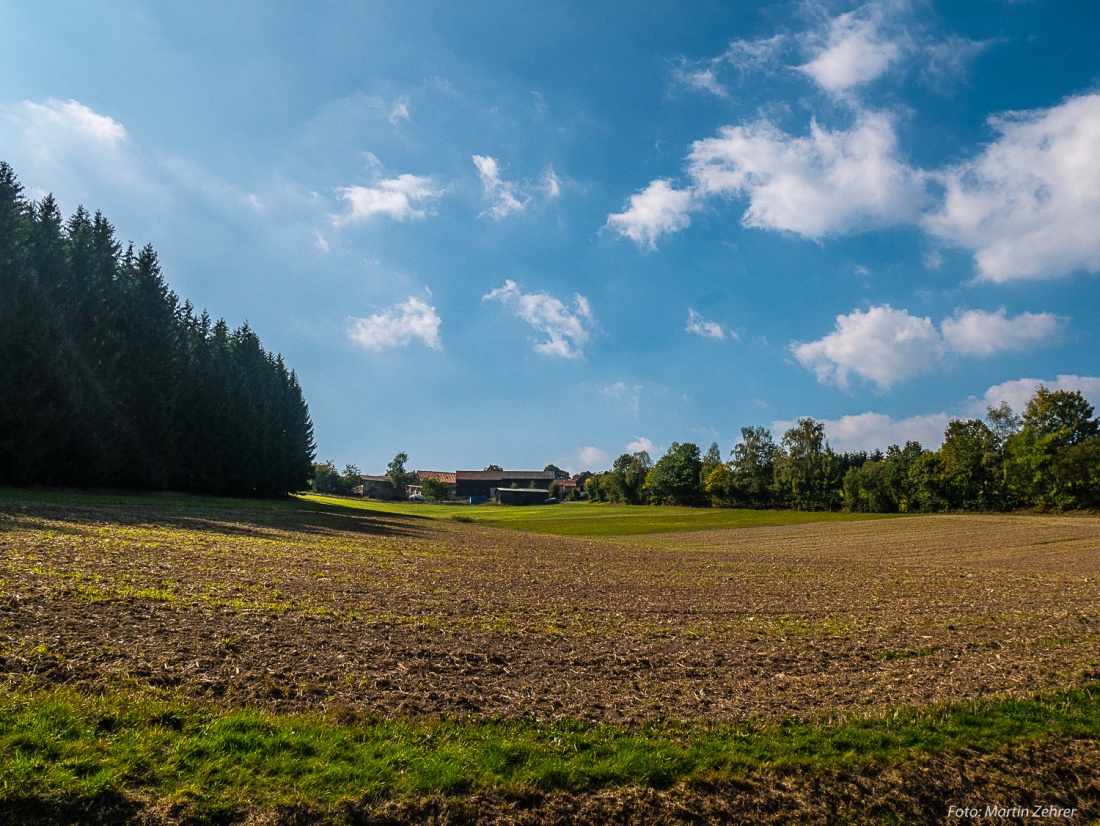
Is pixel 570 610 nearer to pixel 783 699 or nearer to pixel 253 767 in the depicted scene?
pixel 783 699

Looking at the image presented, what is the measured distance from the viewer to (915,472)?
Result: 106062 mm

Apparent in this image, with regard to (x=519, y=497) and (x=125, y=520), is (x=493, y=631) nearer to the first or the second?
(x=125, y=520)

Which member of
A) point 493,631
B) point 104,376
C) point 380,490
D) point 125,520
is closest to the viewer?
point 493,631

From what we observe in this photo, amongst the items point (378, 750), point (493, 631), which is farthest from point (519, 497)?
point (378, 750)

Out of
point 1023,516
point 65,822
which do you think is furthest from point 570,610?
point 1023,516

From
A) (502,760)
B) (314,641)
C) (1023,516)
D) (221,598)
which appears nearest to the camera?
(502,760)

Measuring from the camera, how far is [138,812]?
558 cm

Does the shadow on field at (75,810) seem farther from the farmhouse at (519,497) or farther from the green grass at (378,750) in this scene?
the farmhouse at (519,497)

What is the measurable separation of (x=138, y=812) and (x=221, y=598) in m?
8.64

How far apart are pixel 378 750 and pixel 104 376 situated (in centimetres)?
5048

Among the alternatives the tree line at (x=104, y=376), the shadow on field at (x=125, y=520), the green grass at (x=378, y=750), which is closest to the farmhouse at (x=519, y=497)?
the tree line at (x=104, y=376)

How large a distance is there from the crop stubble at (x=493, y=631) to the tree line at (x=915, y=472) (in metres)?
75.3

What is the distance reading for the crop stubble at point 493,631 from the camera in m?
9.02

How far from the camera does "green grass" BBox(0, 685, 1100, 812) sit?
6.01 meters
